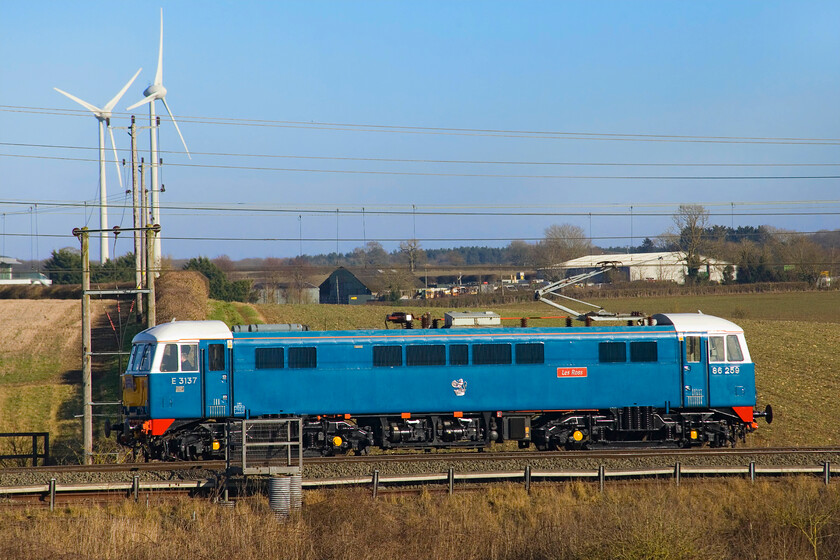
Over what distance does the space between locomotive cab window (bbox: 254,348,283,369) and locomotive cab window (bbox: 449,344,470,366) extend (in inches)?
203

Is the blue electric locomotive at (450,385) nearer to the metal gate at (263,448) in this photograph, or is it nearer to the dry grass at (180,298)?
the metal gate at (263,448)

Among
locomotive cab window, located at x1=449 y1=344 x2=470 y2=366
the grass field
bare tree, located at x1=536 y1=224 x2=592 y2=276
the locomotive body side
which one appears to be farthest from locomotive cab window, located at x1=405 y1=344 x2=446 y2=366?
bare tree, located at x1=536 y1=224 x2=592 y2=276

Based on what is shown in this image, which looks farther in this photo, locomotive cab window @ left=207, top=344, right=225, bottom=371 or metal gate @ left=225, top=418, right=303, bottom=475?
locomotive cab window @ left=207, top=344, right=225, bottom=371

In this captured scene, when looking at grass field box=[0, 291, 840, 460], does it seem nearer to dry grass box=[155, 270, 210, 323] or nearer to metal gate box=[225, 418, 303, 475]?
dry grass box=[155, 270, 210, 323]

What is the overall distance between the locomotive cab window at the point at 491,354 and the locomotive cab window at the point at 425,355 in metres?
1.06

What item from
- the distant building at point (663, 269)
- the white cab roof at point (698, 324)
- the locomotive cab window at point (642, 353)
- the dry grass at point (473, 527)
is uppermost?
the distant building at point (663, 269)

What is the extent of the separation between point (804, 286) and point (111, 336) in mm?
51329

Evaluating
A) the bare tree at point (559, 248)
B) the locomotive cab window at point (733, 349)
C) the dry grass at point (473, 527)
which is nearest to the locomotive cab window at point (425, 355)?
the dry grass at point (473, 527)

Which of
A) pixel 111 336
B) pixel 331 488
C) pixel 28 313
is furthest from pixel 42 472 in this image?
pixel 28 313

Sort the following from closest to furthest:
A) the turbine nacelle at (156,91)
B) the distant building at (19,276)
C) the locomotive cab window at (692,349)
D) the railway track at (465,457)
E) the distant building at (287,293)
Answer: the railway track at (465,457)
the locomotive cab window at (692,349)
the turbine nacelle at (156,91)
the distant building at (287,293)
the distant building at (19,276)

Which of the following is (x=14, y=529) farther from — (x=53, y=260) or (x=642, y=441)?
(x=53, y=260)

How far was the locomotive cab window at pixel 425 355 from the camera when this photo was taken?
22.9 metres

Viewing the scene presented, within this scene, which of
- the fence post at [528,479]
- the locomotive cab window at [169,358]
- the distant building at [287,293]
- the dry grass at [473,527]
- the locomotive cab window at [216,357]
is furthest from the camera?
the distant building at [287,293]

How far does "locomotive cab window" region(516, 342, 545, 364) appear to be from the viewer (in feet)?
76.4
